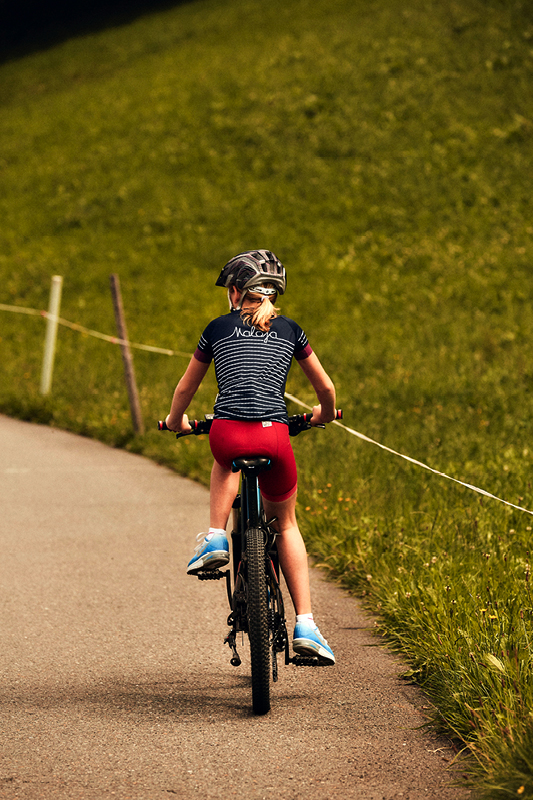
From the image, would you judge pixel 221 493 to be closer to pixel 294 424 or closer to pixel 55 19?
pixel 294 424

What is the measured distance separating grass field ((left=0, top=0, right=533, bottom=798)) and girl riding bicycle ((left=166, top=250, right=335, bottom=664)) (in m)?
0.84

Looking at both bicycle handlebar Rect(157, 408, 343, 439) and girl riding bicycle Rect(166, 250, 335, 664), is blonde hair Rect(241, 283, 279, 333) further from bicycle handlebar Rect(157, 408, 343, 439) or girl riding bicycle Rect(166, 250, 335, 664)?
bicycle handlebar Rect(157, 408, 343, 439)

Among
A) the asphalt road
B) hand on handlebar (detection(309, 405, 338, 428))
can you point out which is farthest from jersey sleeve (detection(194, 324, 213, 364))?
the asphalt road

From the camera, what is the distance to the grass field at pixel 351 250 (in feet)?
17.5

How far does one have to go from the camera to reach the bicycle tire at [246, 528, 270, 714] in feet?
12.2

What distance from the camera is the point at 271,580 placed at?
400cm

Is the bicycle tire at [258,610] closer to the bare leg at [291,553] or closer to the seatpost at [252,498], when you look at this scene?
the seatpost at [252,498]

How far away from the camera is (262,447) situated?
3.83 metres

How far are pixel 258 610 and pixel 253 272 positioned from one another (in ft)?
4.58

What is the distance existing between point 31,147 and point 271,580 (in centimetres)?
2540

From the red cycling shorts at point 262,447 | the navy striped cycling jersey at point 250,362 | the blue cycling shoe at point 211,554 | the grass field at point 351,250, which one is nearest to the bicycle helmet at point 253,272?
the navy striped cycling jersey at point 250,362

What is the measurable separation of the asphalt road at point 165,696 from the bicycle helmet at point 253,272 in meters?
1.85

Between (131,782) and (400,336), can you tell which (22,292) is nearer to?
(400,336)

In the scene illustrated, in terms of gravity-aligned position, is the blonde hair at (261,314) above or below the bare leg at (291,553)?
above
